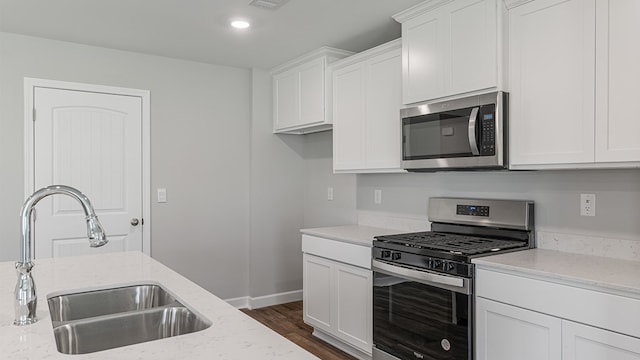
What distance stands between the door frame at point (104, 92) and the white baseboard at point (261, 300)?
1008mm

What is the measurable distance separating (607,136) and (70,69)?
3.67 m

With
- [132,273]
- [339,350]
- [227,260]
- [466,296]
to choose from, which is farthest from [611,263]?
[227,260]

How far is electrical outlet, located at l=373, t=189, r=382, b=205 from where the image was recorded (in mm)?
3627

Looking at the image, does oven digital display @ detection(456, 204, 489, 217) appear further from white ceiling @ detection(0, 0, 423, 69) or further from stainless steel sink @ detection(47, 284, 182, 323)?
stainless steel sink @ detection(47, 284, 182, 323)

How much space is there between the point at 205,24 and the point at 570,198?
2548mm

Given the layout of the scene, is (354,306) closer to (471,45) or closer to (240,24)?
(471,45)

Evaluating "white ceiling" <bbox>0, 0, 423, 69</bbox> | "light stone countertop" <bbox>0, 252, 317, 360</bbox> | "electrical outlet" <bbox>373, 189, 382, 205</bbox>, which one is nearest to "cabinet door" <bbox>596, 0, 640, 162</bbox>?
"white ceiling" <bbox>0, 0, 423, 69</bbox>

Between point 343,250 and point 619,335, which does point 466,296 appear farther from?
point 343,250

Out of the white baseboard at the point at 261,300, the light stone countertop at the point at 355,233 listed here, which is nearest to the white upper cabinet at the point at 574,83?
the light stone countertop at the point at 355,233

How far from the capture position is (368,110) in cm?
324

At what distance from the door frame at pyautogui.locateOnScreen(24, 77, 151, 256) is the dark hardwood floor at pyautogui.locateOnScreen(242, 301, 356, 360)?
1.22 m

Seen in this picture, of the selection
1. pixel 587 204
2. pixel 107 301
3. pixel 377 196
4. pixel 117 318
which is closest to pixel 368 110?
pixel 377 196

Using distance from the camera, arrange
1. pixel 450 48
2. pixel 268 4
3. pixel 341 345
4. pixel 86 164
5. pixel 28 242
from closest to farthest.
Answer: pixel 28 242, pixel 450 48, pixel 268 4, pixel 341 345, pixel 86 164

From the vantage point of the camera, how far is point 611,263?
2061 millimetres
